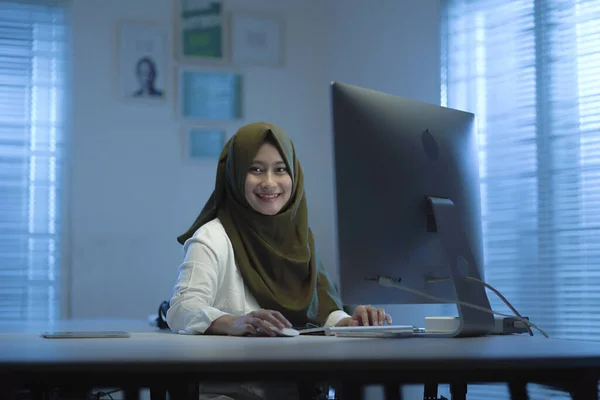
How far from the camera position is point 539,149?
11.2ft

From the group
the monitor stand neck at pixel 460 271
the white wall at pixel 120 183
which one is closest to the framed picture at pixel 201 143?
the white wall at pixel 120 183

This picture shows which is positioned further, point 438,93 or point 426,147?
point 438,93

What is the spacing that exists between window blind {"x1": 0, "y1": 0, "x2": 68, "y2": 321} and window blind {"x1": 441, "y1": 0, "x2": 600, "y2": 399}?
93.0 inches

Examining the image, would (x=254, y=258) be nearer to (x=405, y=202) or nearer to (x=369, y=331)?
(x=369, y=331)

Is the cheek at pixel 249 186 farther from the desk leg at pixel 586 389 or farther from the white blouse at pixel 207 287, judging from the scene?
the desk leg at pixel 586 389

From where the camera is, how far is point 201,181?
4516 mm

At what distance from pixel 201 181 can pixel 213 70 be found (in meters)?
0.71

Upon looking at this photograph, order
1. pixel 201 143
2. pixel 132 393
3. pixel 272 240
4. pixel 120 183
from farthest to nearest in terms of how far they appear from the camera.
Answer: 1. pixel 201 143
2. pixel 120 183
3. pixel 272 240
4. pixel 132 393

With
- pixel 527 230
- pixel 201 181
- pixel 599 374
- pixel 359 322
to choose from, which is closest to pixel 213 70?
pixel 201 181

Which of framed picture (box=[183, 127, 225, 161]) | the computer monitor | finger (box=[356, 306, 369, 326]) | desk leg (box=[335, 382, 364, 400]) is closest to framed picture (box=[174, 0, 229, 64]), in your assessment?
framed picture (box=[183, 127, 225, 161])

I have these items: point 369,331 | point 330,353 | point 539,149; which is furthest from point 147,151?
point 330,353

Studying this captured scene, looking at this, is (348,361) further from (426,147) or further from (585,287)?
(585,287)

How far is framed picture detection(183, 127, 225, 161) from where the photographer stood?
14.7ft

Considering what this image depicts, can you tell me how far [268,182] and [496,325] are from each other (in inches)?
32.4
